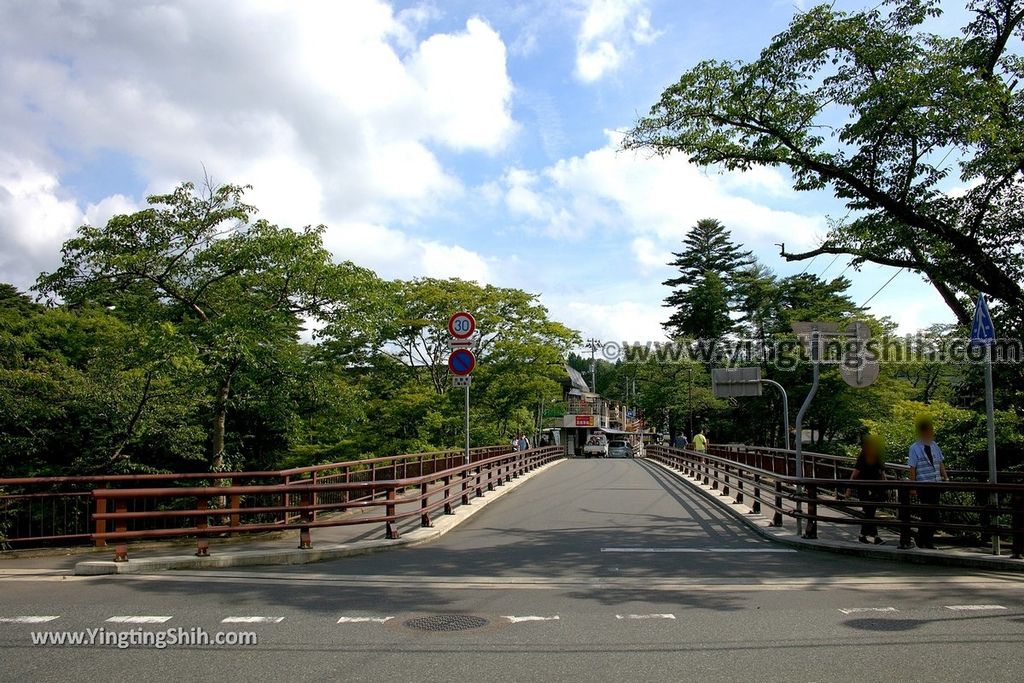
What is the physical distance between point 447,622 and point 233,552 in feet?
14.4

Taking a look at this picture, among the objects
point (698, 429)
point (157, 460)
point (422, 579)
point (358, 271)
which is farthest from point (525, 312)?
point (698, 429)

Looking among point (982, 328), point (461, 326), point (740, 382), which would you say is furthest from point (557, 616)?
point (740, 382)

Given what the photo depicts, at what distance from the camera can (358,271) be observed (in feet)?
55.1

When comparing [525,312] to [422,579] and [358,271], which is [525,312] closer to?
[358,271]

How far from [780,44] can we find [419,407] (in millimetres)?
24502

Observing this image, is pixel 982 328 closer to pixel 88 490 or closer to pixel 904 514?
pixel 904 514

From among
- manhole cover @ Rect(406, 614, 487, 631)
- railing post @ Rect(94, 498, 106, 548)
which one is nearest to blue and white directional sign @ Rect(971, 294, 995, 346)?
manhole cover @ Rect(406, 614, 487, 631)

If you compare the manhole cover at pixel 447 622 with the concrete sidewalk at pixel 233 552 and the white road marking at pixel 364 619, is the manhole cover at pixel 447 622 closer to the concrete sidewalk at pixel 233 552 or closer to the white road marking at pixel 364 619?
the white road marking at pixel 364 619

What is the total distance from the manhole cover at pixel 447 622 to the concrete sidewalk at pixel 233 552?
3.53m

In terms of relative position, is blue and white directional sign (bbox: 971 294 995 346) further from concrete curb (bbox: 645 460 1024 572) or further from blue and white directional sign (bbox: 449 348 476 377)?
blue and white directional sign (bbox: 449 348 476 377)

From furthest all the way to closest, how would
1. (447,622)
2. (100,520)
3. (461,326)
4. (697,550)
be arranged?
(461,326), (697,550), (100,520), (447,622)

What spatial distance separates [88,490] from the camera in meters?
14.4

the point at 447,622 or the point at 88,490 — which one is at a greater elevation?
the point at 88,490

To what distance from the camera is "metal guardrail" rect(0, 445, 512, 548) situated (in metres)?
10.1
